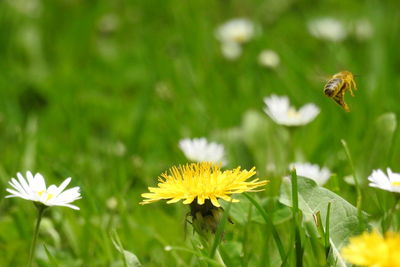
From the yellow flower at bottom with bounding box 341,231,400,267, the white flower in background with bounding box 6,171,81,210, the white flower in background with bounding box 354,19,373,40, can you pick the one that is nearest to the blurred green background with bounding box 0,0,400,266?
the white flower in background with bounding box 354,19,373,40

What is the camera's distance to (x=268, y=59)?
9.87 feet

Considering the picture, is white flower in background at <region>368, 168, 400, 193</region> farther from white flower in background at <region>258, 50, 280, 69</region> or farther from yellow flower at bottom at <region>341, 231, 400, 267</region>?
white flower in background at <region>258, 50, 280, 69</region>

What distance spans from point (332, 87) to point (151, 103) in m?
1.37

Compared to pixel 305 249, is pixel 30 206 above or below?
above

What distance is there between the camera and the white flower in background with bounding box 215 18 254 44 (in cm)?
352

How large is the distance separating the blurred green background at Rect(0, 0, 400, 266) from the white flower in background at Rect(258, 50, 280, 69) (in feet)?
0.12

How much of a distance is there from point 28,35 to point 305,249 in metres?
2.61

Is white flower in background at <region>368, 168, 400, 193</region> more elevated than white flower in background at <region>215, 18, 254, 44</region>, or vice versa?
white flower in background at <region>215, 18, 254, 44</region>

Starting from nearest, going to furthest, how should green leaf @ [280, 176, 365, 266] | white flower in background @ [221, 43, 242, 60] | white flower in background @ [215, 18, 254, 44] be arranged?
green leaf @ [280, 176, 365, 266] → white flower in background @ [221, 43, 242, 60] → white flower in background @ [215, 18, 254, 44]

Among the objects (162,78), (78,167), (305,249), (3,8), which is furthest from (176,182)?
(3,8)

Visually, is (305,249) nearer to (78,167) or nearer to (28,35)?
(78,167)

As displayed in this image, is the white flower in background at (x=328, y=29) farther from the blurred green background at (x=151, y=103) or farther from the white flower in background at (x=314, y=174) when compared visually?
the white flower in background at (x=314, y=174)

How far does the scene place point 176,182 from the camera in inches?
52.9

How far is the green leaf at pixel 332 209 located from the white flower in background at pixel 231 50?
1.97m
